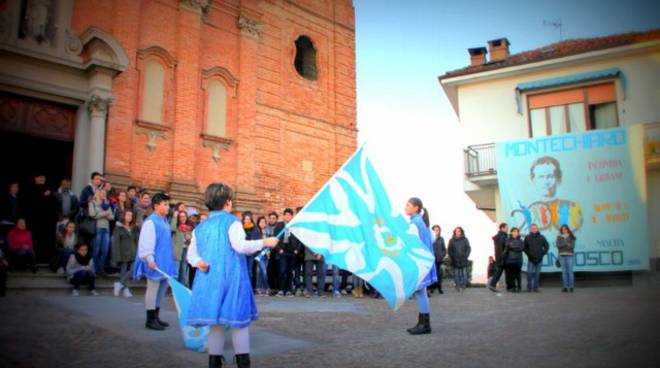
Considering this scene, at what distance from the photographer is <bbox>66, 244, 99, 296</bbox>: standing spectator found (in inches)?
408

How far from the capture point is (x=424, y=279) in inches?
271

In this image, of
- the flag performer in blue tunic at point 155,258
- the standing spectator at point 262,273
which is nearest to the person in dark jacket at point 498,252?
the standing spectator at point 262,273

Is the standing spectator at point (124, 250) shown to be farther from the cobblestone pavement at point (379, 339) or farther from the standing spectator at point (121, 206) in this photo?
the cobblestone pavement at point (379, 339)

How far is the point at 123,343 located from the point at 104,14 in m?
12.1

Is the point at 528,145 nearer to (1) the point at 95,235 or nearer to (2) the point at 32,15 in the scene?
(1) the point at 95,235

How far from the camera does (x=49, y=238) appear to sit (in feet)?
42.1

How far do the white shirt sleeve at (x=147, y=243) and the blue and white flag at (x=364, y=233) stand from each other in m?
2.14

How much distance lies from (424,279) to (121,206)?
7.86 metres

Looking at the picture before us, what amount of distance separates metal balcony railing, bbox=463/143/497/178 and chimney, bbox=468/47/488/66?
5.11 metres

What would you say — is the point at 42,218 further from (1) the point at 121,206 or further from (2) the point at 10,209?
(1) the point at 121,206

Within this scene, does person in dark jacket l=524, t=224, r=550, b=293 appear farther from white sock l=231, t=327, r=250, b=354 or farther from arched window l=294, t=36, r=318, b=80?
white sock l=231, t=327, r=250, b=354

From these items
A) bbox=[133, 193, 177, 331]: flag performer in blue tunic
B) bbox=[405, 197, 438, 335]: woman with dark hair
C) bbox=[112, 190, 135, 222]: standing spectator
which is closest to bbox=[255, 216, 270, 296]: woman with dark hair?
bbox=[112, 190, 135, 222]: standing spectator

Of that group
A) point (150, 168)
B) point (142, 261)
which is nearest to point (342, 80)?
point (150, 168)

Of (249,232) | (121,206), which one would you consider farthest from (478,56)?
(121,206)
